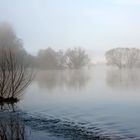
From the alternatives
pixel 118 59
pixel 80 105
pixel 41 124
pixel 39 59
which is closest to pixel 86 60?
pixel 118 59

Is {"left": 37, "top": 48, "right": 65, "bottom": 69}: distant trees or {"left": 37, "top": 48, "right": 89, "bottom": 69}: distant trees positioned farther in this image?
{"left": 37, "top": 48, "right": 89, "bottom": 69}: distant trees

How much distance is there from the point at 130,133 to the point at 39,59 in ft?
233

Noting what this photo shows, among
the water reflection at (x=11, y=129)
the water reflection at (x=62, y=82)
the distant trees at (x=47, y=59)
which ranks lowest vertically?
the water reflection at (x=11, y=129)

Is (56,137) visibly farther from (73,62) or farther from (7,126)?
(73,62)

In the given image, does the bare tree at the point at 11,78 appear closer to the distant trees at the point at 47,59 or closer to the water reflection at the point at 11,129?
the water reflection at the point at 11,129

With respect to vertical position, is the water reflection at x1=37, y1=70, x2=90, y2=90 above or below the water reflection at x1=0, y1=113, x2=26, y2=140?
A: above

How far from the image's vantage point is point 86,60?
107188mm

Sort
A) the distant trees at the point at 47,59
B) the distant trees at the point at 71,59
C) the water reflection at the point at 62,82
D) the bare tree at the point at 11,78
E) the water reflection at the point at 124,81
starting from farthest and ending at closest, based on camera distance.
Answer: the distant trees at the point at 71,59
the distant trees at the point at 47,59
the water reflection at the point at 62,82
the water reflection at the point at 124,81
the bare tree at the point at 11,78

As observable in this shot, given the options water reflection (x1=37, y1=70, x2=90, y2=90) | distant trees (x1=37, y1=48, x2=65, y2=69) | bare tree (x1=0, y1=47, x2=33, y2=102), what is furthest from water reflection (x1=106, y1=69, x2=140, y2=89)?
distant trees (x1=37, y1=48, x2=65, y2=69)

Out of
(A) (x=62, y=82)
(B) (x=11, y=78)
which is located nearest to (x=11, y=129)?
(B) (x=11, y=78)

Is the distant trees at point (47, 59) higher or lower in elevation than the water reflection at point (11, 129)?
higher

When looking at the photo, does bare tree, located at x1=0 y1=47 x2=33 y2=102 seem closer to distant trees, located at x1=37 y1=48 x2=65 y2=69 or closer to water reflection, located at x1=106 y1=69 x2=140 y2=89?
water reflection, located at x1=106 y1=69 x2=140 y2=89

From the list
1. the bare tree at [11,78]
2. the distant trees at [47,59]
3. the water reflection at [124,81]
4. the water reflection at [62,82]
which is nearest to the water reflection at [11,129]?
the bare tree at [11,78]

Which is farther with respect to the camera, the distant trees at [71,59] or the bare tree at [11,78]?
the distant trees at [71,59]
